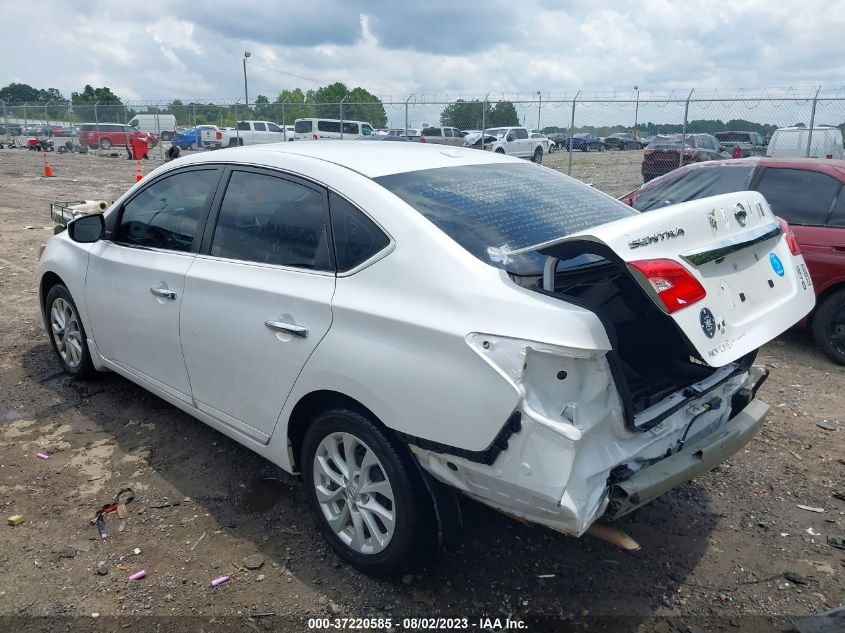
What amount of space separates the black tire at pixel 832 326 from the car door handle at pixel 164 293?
5123 millimetres

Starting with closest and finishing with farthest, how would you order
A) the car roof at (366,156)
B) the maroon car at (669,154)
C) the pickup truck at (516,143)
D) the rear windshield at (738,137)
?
the car roof at (366,156), the maroon car at (669,154), the rear windshield at (738,137), the pickup truck at (516,143)

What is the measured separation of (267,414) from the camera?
3.16m

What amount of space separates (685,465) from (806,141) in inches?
635

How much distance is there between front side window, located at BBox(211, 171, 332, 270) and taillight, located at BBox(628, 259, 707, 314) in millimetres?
1339

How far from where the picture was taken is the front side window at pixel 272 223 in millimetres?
3057

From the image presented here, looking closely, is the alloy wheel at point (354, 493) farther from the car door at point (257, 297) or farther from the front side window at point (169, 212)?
the front side window at point (169, 212)

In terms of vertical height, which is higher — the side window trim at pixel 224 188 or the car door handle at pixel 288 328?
the side window trim at pixel 224 188

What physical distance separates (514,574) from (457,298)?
133cm

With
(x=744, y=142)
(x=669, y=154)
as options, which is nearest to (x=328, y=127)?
(x=744, y=142)

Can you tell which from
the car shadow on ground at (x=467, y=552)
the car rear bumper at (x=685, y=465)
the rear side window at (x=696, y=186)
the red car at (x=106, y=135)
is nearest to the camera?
the car rear bumper at (x=685, y=465)

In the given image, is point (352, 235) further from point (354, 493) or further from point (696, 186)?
point (696, 186)

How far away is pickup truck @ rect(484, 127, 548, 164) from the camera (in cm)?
2931

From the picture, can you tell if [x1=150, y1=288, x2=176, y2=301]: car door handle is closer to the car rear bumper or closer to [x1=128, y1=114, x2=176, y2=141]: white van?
the car rear bumper

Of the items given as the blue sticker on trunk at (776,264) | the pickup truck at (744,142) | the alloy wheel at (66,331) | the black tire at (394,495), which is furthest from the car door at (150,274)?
the pickup truck at (744,142)
